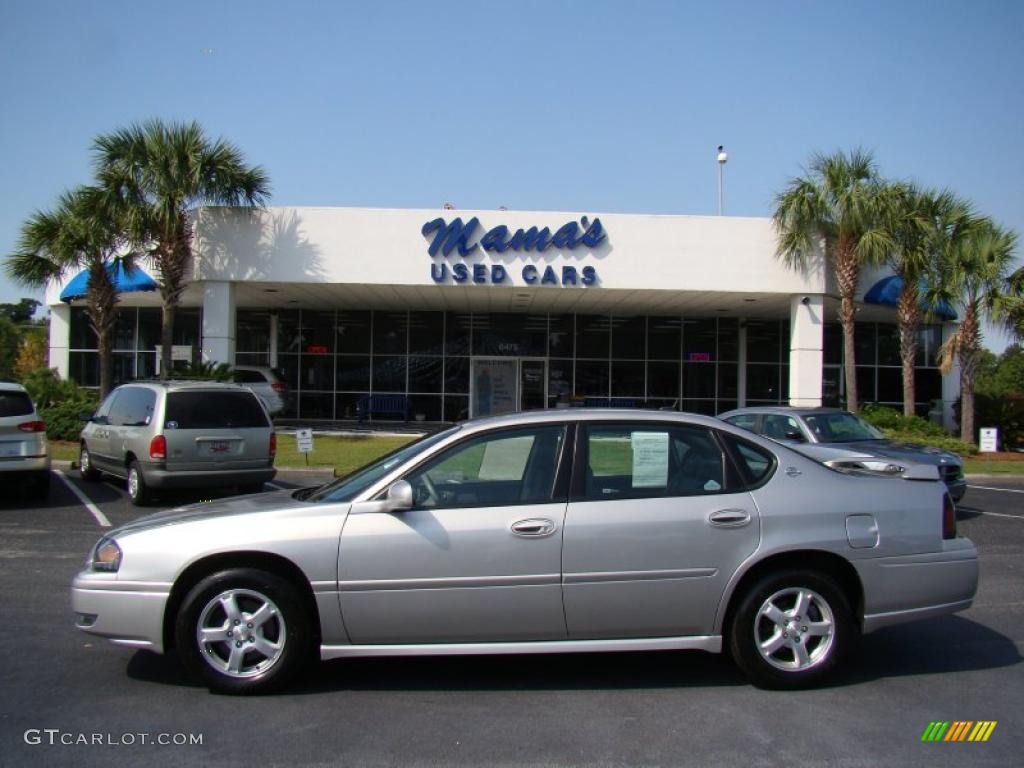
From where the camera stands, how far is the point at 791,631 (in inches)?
177

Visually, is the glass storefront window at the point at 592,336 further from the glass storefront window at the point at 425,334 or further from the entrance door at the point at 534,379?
the glass storefront window at the point at 425,334

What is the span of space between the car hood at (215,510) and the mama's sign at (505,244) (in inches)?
599

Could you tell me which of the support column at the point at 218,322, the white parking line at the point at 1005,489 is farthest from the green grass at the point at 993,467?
the support column at the point at 218,322

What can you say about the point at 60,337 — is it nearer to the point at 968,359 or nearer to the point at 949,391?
the point at 968,359

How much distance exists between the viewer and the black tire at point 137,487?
1055 centimetres

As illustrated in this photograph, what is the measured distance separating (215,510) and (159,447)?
20.3ft

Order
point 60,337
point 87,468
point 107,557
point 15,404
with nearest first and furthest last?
point 107,557, point 15,404, point 87,468, point 60,337

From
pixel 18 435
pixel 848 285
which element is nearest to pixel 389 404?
pixel 848 285

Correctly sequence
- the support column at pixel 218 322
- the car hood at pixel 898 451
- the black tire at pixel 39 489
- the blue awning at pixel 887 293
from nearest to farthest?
the car hood at pixel 898 451 < the black tire at pixel 39 489 < the support column at pixel 218 322 < the blue awning at pixel 887 293

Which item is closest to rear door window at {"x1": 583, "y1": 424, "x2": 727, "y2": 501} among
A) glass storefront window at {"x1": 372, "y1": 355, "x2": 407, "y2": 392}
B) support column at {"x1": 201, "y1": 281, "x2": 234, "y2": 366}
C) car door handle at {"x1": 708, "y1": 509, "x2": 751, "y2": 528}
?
car door handle at {"x1": 708, "y1": 509, "x2": 751, "y2": 528}

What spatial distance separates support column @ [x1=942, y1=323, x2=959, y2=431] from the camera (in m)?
24.0

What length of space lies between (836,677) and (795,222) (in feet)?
54.5

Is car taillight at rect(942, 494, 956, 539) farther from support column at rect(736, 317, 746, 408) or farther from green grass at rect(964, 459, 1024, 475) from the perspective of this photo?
support column at rect(736, 317, 746, 408)

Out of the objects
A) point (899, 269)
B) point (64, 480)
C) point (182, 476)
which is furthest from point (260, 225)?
point (899, 269)
